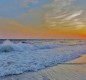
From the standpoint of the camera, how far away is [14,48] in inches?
693

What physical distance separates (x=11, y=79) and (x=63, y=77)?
161 cm

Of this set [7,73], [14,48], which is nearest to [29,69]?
[7,73]

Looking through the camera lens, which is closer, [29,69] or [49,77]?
[49,77]

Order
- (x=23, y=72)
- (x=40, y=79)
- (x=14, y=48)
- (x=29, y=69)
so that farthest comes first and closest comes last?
1. (x=14, y=48)
2. (x=29, y=69)
3. (x=23, y=72)
4. (x=40, y=79)

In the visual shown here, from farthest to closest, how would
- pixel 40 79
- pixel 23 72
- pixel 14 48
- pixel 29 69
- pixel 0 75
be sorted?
pixel 14 48 < pixel 29 69 < pixel 23 72 < pixel 0 75 < pixel 40 79

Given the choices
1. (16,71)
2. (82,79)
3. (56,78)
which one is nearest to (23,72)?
(16,71)

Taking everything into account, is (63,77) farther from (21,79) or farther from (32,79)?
(21,79)

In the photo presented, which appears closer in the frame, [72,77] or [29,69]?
[72,77]

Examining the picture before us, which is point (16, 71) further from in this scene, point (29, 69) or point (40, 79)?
point (40, 79)

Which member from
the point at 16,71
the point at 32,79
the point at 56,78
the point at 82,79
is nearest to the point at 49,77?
the point at 56,78

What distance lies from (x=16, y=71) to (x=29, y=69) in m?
0.59

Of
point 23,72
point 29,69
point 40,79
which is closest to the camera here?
point 40,79

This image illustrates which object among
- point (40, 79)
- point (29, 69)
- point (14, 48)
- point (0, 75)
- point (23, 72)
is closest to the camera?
point (40, 79)

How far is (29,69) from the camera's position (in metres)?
6.66
